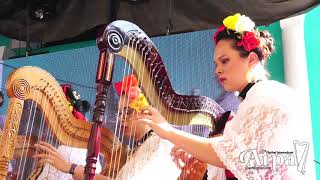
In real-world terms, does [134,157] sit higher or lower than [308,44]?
lower

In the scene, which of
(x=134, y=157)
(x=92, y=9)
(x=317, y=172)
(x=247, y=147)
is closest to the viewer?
(x=247, y=147)

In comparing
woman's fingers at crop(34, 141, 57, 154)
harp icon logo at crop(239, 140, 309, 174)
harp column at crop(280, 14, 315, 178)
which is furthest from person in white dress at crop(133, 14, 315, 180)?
harp column at crop(280, 14, 315, 178)

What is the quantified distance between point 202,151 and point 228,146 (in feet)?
0.24

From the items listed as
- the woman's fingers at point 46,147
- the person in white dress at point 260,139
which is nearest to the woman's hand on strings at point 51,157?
the woman's fingers at point 46,147

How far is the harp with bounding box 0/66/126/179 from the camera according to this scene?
170cm

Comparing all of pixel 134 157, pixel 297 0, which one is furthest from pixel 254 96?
pixel 297 0

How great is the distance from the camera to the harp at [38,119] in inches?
67.0

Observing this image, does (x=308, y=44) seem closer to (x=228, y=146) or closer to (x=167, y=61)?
(x=167, y=61)

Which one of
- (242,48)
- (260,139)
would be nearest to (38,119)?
(242,48)

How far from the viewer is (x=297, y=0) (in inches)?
107

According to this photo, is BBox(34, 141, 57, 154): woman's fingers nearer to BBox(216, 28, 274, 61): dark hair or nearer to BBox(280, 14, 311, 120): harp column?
BBox(216, 28, 274, 61): dark hair

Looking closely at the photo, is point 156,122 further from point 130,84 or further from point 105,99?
point 130,84

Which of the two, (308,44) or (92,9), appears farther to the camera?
(92,9)

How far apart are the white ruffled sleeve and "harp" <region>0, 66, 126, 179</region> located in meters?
0.65
